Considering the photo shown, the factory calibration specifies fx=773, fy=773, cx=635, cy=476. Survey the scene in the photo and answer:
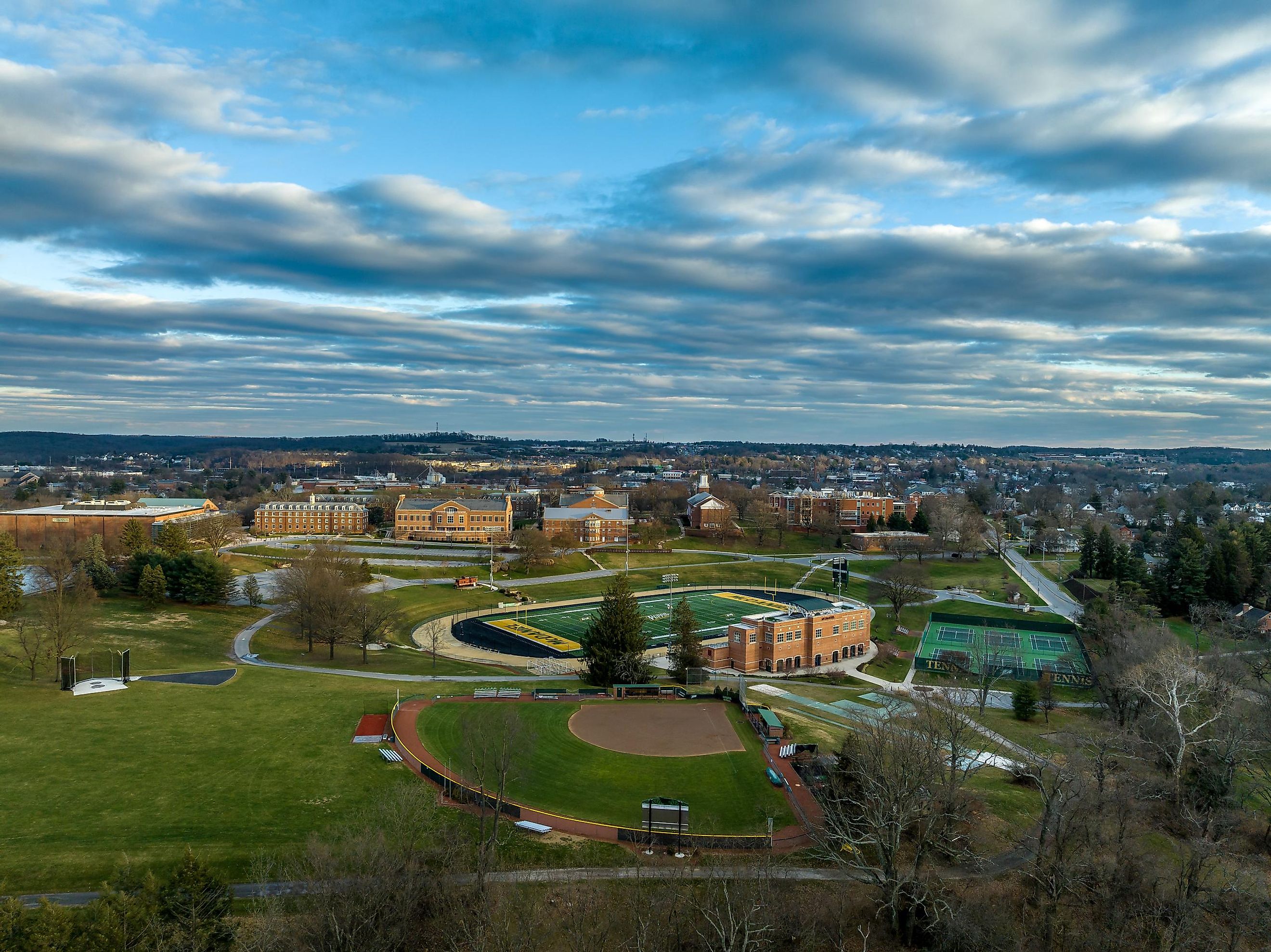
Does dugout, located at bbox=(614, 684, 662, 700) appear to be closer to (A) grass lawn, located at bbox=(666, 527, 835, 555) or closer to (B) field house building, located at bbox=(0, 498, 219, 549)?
(A) grass lawn, located at bbox=(666, 527, 835, 555)

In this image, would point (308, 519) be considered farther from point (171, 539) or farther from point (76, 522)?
point (171, 539)

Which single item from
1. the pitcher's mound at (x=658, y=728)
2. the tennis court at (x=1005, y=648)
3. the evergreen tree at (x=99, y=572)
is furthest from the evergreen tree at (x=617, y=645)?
the evergreen tree at (x=99, y=572)

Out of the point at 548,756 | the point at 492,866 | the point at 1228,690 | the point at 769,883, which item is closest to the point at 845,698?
the point at 1228,690

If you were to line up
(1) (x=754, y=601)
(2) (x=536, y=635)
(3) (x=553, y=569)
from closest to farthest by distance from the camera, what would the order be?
(2) (x=536, y=635) → (1) (x=754, y=601) → (3) (x=553, y=569)

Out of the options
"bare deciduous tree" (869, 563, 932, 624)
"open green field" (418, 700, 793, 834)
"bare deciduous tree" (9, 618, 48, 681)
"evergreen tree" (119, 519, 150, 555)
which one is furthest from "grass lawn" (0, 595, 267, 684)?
"bare deciduous tree" (869, 563, 932, 624)

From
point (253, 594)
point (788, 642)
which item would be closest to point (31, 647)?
point (253, 594)

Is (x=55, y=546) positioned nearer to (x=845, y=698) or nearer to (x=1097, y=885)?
(x=845, y=698)

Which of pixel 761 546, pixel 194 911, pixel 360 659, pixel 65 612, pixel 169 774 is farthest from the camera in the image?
pixel 761 546
